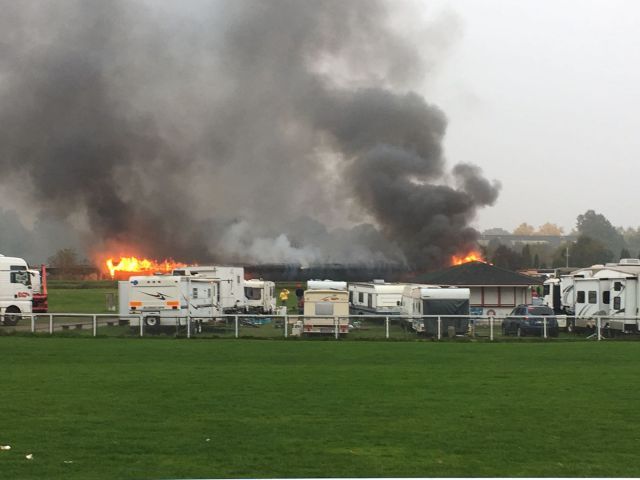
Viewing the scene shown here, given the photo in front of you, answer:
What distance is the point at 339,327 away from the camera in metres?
35.8

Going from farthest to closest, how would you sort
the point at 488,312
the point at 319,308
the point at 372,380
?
1. the point at 488,312
2. the point at 319,308
3. the point at 372,380

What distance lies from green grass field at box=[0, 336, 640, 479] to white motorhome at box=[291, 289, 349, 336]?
10015 mm

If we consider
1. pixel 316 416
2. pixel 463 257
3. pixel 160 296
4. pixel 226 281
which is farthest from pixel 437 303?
pixel 463 257

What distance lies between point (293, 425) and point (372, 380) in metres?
6.50

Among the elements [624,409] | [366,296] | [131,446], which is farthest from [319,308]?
[131,446]

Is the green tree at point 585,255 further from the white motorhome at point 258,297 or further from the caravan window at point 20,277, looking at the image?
the caravan window at point 20,277

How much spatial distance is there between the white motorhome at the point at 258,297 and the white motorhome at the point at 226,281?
246 centimetres

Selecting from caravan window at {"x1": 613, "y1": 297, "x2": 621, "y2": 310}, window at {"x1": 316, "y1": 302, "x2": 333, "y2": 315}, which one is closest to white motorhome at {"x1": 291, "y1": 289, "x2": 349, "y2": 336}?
window at {"x1": 316, "y1": 302, "x2": 333, "y2": 315}

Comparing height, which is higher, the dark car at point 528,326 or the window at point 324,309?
the window at point 324,309

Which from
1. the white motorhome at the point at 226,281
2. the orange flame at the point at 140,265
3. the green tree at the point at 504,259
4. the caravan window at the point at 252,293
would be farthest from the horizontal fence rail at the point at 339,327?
the green tree at the point at 504,259

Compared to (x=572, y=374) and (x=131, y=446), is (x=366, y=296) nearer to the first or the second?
(x=572, y=374)

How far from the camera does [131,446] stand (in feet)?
37.6

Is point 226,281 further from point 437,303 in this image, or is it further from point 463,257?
point 463,257

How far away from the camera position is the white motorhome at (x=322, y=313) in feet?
118
